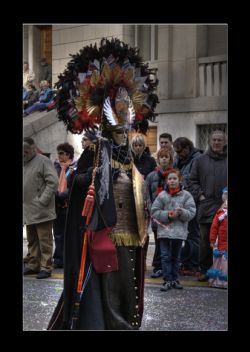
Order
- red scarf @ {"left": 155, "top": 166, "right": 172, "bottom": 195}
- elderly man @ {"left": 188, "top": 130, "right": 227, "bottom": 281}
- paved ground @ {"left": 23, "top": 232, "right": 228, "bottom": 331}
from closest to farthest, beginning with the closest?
1. paved ground @ {"left": 23, "top": 232, "right": 228, "bottom": 331}
2. elderly man @ {"left": 188, "top": 130, "right": 227, "bottom": 281}
3. red scarf @ {"left": 155, "top": 166, "right": 172, "bottom": 195}

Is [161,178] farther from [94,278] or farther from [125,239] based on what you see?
[94,278]

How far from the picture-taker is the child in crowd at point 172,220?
272 inches

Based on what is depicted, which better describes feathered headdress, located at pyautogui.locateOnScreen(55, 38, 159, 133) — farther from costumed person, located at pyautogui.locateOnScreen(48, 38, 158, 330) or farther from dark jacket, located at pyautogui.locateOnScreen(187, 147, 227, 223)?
dark jacket, located at pyautogui.locateOnScreen(187, 147, 227, 223)

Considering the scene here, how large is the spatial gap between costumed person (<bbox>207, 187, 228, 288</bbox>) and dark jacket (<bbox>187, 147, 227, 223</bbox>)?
237 millimetres

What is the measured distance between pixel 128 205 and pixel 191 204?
212cm

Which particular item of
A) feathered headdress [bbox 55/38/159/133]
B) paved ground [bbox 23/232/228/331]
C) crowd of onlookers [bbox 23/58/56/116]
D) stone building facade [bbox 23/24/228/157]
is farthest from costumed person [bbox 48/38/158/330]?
stone building facade [bbox 23/24/228/157]

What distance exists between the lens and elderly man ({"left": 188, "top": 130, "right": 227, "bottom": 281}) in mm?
7188

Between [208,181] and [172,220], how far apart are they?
0.70 metres

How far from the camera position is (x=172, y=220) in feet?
22.8

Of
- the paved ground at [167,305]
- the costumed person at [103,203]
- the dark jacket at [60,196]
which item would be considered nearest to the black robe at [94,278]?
the costumed person at [103,203]

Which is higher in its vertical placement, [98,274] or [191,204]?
[191,204]
